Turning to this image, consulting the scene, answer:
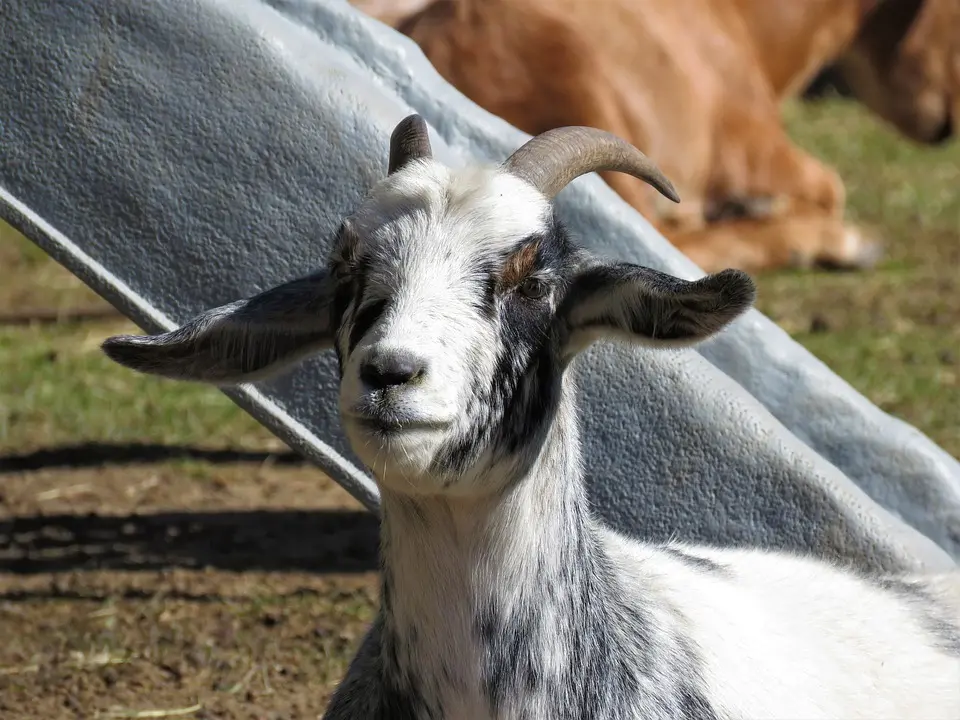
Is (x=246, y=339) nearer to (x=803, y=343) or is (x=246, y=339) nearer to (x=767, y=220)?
(x=803, y=343)

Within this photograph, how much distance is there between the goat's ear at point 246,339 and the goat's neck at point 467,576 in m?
0.39

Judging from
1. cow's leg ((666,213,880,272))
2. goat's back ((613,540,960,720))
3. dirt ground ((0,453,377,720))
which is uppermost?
goat's back ((613,540,960,720))

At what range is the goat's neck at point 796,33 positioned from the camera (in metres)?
9.66

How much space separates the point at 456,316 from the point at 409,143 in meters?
0.62

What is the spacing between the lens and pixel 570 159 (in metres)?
3.11

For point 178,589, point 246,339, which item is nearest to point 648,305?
point 246,339

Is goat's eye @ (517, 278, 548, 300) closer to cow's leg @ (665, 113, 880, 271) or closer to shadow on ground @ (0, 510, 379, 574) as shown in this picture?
shadow on ground @ (0, 510, 379, 574)

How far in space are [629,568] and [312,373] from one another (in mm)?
1274

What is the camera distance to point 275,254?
4.25 metres

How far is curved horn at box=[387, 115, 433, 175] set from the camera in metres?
3.26

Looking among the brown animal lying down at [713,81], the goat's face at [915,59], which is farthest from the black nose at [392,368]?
the goat's face at [915,59]

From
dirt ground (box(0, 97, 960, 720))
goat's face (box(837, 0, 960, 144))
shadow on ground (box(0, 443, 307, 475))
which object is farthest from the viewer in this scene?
goat's face (box(837, 0, 960, 144))

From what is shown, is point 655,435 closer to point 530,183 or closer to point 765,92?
point 530,183

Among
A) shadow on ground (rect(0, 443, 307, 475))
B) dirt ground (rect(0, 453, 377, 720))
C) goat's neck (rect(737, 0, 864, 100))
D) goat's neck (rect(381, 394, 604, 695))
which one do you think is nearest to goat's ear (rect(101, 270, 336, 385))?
goat's neck (rect(381, 394, 604, 695))
